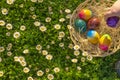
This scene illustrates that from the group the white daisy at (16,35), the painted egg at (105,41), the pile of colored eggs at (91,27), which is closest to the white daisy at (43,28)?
the white daisy at (16,35)

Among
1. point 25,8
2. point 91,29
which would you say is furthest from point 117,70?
point 25,8

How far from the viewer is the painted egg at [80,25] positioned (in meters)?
3.42

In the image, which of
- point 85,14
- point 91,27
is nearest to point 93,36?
point 91,27

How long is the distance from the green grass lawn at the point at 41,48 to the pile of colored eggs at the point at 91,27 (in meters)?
0.24

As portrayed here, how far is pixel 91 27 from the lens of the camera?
3453mm

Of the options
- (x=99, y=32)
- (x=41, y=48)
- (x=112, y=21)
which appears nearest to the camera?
(x=112, y=21)

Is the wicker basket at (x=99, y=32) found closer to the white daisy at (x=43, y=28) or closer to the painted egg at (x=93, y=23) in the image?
the painted egg at (x=93, y=23)

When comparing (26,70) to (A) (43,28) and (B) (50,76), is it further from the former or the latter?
(A) (43,28)

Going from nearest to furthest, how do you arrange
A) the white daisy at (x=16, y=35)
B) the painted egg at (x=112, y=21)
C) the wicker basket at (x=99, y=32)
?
the painted egg at (x=112, y=21) < the wicker basket at (x=99, y=32) < the white daisy at (x=16, y=35)

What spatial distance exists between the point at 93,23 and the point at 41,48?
24.4 inches

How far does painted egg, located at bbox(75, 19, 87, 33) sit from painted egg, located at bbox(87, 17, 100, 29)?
0.05 m

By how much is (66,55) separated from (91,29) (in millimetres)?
399

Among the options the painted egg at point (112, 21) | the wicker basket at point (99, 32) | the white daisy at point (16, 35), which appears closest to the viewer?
the painted egg at point (112, 21)

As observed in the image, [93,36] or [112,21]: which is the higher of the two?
[112,21]
